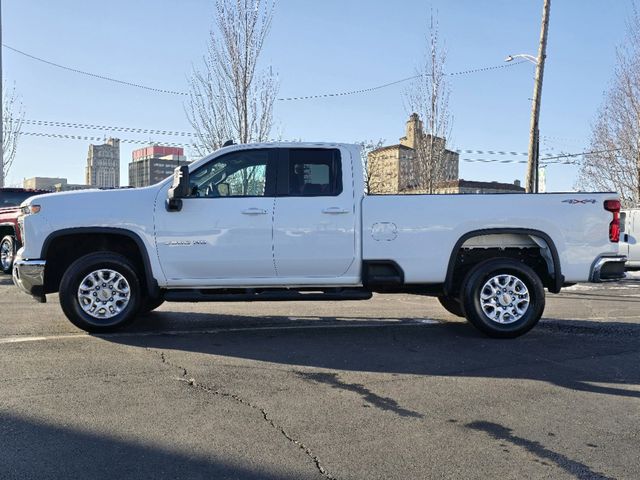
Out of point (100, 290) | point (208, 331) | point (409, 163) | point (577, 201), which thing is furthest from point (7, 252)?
point (409, 163)

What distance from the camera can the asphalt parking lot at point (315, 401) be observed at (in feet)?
11.0

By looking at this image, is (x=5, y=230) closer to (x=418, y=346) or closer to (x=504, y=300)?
(x=418, y=346)

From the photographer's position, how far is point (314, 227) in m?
6.52

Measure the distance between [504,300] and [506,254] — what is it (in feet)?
1.98

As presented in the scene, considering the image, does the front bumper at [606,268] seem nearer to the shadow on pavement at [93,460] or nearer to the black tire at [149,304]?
the shadow on pavement at [93,460]

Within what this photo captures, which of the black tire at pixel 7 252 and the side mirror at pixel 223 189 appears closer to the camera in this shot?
the side mirror at pixel 223 189

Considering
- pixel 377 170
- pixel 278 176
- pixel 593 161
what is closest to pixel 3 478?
pixel 278 176

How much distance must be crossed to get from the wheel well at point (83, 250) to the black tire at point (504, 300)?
3.71 meters

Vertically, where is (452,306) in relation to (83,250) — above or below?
below

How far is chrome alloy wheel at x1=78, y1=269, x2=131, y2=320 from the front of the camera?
6.46 m

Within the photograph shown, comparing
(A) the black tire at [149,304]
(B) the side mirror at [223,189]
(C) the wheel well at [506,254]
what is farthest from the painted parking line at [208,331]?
(B) the side mirror at [223,189]

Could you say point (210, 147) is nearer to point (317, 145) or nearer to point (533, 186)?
point (533, 186)

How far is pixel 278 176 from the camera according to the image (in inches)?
263

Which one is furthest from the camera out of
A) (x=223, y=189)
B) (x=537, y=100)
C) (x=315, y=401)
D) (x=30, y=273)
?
(x=537, y=100)
